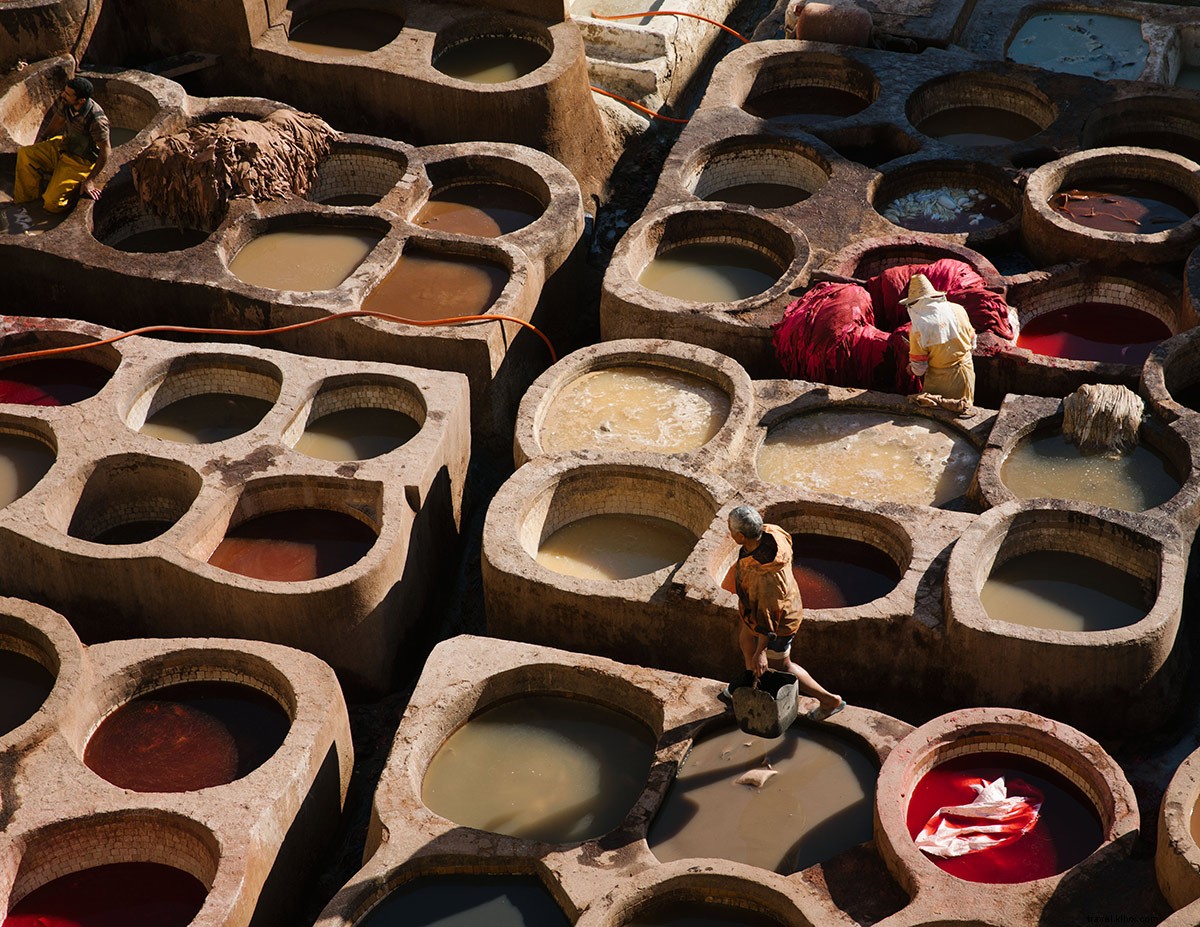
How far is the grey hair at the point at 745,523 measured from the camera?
8.48 m

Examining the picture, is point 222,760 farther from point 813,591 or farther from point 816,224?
point 816,224

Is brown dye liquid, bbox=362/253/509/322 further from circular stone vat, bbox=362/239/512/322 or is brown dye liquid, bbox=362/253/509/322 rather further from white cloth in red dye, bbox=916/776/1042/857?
white cloth in red dye, bbox=916/776/1042/857

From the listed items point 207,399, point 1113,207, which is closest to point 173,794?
Answer: point 207,399

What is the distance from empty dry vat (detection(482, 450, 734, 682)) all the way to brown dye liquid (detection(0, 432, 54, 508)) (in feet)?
12.0

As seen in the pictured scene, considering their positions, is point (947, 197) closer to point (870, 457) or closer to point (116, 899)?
point (870, 457)

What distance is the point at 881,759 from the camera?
29.4ft

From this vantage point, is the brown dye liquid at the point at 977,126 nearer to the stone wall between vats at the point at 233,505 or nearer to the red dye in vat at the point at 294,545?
the stone wall between vats at the point at 233,505

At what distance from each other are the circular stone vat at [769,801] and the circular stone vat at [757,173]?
279 inches

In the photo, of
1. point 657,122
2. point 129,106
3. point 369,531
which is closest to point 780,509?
point 369,531

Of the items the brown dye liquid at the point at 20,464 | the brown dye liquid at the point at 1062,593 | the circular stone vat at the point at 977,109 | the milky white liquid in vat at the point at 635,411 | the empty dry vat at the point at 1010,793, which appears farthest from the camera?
the circular stone vat at the point at 977,109

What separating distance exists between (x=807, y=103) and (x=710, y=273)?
369 centimetres

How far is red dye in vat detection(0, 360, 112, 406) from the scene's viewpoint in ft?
41.1

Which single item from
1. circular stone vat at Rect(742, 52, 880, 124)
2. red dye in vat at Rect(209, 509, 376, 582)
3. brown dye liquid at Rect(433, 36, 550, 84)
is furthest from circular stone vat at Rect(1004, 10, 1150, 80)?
red dye in vat at Rect(209, 509, 376, 582)

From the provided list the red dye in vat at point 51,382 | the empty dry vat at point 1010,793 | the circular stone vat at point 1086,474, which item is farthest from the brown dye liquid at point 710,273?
the empty dry vat at point 1010,793
